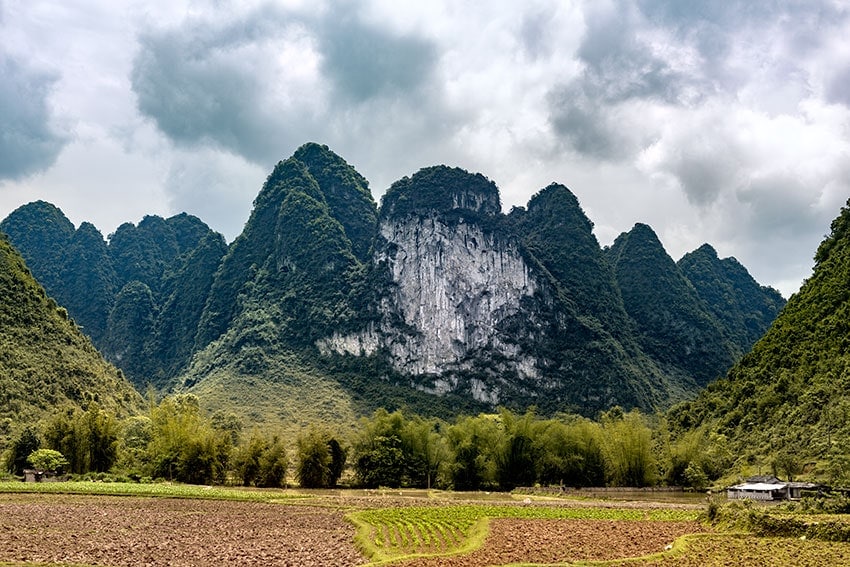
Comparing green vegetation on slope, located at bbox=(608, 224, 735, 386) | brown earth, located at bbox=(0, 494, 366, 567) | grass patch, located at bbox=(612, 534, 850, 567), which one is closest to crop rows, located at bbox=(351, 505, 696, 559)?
brown earth, located at bbox=(0, 494, 366, 567)

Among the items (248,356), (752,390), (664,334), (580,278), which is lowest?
(752,390)

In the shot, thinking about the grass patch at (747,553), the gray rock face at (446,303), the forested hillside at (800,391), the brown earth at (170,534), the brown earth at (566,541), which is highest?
the gray rock face at (446,303)

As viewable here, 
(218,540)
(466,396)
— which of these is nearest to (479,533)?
(218,540)

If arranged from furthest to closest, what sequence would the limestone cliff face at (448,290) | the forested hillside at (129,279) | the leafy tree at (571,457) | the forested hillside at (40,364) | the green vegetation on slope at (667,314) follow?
the forested hillside at (129,279) < the green vegetation on slope at (667,314) < the limestone cliff face at (448,290) < the forested hillside at (40,364) < the leafy tree at (571,457)

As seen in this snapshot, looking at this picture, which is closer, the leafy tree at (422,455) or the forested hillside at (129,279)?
A: the leafy tree at (422,455)

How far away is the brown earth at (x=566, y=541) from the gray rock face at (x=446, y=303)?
88644mm

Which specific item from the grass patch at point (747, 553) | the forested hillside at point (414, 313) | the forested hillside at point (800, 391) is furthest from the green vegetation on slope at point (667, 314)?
the grass patch at point (747, 553)

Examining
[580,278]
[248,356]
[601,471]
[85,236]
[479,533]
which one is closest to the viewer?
[479,533]

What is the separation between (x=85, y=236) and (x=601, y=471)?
164 meters

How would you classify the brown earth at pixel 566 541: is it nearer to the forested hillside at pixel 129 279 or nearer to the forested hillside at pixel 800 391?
the forested hillside at pixel 800 391

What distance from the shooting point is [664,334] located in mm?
141375

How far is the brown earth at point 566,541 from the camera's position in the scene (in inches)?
661

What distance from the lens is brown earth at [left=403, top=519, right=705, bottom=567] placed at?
55.1 ft

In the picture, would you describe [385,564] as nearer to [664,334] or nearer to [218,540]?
[218,540]
